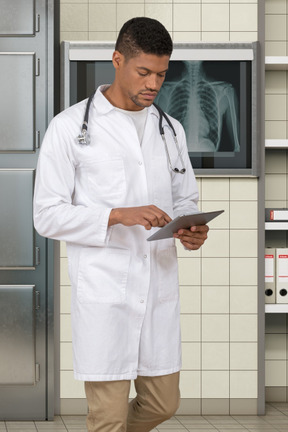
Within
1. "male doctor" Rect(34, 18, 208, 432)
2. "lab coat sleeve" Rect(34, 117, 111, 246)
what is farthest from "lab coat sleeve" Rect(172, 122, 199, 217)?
"lab coat sleeve" Rect(34, 117, 111, 246)

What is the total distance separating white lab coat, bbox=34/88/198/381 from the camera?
84.8 inches

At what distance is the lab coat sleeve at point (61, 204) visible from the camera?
2121 millimetres

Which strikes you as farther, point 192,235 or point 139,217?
point 192,235

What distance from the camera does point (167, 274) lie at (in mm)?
2277

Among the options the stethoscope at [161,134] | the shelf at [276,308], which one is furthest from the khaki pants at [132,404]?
the shelf at [276,308]

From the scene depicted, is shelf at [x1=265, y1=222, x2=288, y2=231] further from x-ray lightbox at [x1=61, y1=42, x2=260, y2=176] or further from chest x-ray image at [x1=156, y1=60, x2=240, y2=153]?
chest x-ray image at [x1=156, y1=60, x2=240, y2=153]

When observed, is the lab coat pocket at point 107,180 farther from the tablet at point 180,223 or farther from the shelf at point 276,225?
the shelf at point 276,225

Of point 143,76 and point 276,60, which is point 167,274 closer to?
point 143,76

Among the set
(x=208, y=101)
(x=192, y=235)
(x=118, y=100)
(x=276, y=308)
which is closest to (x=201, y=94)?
(x=208, y=101)

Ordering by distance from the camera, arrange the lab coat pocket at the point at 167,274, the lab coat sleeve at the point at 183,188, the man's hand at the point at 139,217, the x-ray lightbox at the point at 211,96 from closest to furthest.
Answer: the man's hand at the point at 139,217, the lab coat pocket at the point at 167,274, the lab coat sleeve at the point at 183,188, the x-ray lightbox at the point at 211,96

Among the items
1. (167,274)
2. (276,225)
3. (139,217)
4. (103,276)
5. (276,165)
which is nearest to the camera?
(139,217)

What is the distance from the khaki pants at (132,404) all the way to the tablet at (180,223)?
447 millimetres

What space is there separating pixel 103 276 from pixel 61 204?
9.4 inches

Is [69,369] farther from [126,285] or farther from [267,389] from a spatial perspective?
[126,285]
